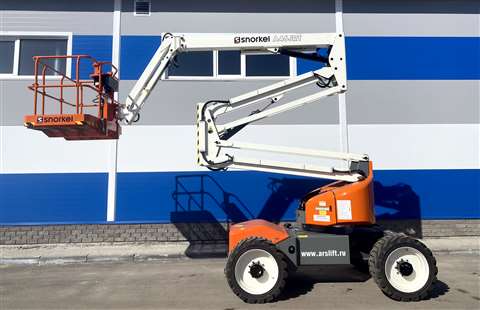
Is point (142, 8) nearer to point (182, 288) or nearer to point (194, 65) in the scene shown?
point (194, 65)

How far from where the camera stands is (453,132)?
438 inches

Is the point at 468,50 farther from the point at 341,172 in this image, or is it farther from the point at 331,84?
the point at 341,172

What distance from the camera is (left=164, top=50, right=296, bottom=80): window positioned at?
1111cm

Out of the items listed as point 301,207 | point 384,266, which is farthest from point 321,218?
point 384,266

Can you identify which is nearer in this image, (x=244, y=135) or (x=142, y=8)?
(x=244, y=135)

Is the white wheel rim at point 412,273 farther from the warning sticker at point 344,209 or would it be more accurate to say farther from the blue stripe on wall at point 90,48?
the blue stripe on wall at point 90,48

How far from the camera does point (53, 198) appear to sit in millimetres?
10555

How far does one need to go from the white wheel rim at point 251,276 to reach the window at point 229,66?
6.06 meters

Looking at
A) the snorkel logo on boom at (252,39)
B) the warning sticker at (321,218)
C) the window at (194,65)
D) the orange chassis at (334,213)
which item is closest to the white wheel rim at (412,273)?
the orange chassis at (334,213)

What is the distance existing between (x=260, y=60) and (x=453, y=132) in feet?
19.7

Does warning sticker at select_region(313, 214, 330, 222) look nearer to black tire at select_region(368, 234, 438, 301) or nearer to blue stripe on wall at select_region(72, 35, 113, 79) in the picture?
black tire at select_region(368, 234, 438, 301)

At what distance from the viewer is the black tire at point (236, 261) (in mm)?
6309

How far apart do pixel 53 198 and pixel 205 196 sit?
13.7 feet

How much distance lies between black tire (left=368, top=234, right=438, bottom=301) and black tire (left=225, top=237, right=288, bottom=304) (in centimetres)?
154
